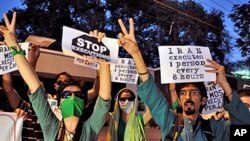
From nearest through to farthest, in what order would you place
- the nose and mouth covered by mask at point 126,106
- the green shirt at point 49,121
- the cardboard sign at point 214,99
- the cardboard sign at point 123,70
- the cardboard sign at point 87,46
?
the green shirt at point 49,121, the cardboard sign at point 87,46, the nose and mouth covered by mask at point 126,106, the cardboard sign at point 123,70, the cardboard sign at point 214,99

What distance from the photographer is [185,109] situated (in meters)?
3.60

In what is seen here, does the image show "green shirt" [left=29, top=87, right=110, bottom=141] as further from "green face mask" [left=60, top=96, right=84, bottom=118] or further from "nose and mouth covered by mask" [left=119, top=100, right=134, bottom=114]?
"nose and mouth covered by mask" [left=119, top=100, right=134, bottom=114]

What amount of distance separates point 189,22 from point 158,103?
3001cm

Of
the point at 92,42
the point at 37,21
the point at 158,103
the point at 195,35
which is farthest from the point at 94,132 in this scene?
the point at 195,35

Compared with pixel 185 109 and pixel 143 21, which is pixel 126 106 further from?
pixel 143 21

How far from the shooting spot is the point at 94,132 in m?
3.42

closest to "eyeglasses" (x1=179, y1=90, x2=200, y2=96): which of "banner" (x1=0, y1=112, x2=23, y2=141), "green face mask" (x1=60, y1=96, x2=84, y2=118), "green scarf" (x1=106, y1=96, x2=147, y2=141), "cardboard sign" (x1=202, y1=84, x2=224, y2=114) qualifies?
"green face mask" (x1=60, y1=96, x2=84, y2=118)

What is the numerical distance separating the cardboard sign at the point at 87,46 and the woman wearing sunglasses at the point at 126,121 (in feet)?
2.92

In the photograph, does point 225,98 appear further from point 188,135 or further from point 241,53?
point 241,53

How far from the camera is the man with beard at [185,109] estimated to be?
3.49m

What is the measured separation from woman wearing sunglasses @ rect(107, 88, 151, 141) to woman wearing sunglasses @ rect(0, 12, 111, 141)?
1.22m

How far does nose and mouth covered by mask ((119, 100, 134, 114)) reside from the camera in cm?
521

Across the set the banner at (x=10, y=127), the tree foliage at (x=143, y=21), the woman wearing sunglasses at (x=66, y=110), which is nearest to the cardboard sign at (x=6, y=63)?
the banner at (x=10, y=127)

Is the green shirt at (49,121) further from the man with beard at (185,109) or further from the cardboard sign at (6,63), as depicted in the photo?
the cardboard sign at (6,63)
